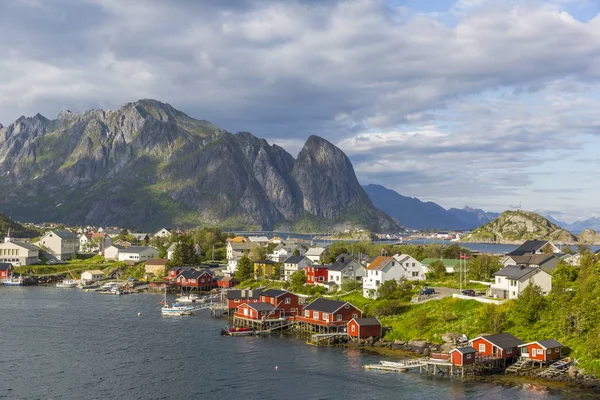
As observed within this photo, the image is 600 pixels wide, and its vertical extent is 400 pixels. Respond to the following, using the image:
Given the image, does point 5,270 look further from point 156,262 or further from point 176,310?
point 176,310

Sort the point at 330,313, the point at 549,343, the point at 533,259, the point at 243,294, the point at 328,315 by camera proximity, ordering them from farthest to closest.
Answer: the point at 533,259
the point at 243,294
the point at 328,315
the point at 330,313
the point at 549,343

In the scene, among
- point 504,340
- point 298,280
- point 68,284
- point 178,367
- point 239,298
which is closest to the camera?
point 504,340

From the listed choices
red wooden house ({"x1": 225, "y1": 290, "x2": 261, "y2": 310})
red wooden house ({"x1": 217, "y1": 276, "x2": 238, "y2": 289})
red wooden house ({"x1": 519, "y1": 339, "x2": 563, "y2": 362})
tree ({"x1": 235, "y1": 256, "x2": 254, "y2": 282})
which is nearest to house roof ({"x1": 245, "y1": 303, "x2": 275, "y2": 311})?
red wooden house ({"x1": 225, "y1": 290, "x2": 261, "y2": 310})

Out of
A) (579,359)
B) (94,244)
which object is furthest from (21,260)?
(579,359)

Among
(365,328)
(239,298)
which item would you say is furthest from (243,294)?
(365,328)

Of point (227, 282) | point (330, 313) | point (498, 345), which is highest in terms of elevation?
point (227, 282)

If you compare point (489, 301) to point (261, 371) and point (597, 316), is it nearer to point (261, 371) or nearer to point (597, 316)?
point (597, 316)
